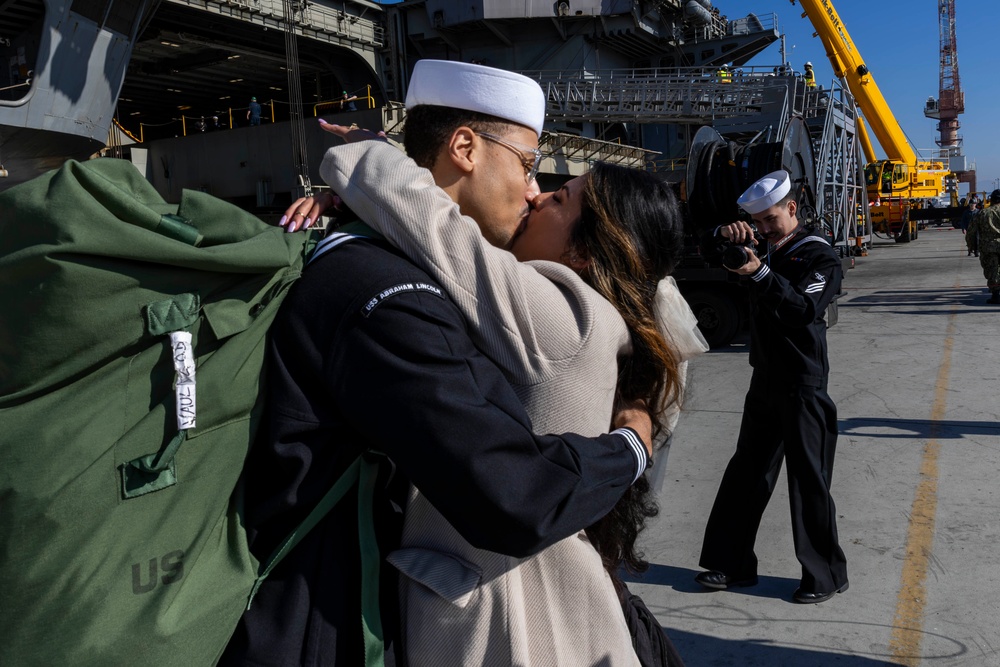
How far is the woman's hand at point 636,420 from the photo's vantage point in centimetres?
158

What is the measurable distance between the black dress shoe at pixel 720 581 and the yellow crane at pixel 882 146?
3209cm

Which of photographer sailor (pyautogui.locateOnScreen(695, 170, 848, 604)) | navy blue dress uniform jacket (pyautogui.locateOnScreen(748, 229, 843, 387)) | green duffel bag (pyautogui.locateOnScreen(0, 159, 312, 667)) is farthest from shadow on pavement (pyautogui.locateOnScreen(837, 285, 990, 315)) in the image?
green duffel bag (pyautogui.locateOnScreen(0, 159, 312, 667))

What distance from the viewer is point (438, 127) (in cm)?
174

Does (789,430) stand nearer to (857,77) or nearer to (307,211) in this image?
(307,211)

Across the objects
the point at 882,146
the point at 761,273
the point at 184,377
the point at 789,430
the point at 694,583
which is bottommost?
the point at 694,583

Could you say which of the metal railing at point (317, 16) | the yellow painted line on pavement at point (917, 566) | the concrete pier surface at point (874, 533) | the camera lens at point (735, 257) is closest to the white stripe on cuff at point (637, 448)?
the concrete pier surface at point (874, 533)

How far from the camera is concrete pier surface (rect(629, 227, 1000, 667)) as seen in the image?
3.54m

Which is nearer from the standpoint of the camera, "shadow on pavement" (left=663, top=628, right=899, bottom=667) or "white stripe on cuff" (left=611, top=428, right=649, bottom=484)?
"white stripe on cuff" (left=611, top=428, right=649, bottom=484)

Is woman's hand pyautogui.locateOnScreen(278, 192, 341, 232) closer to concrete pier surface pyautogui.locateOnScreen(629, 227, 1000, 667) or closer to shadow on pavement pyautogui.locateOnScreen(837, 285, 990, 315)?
concrete pier surface pyautogui.locateOnScreen(629, 227, 1000, 667)

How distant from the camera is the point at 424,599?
4.51ft

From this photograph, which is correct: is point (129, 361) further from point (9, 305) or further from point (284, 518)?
point (284, 518)

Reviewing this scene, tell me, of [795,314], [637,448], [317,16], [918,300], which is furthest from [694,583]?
[317,16]

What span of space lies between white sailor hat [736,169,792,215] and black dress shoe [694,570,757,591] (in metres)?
2.10

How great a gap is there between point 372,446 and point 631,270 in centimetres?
→ 68
